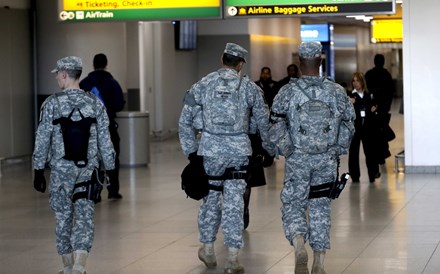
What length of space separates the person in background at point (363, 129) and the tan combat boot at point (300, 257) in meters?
7.15

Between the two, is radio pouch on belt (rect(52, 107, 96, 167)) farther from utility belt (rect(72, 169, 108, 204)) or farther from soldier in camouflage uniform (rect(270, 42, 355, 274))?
soldier in camouflage uniform (rect(270, 42, 355, 274))

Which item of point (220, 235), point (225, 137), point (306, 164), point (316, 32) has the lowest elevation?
point (220, 235)

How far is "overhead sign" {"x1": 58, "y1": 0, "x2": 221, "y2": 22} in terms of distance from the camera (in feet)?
45.2

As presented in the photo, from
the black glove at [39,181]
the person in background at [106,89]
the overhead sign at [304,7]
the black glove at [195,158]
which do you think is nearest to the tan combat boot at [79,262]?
the black glove at [39,181]

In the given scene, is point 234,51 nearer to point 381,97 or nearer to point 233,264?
point 233,264

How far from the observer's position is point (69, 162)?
8141mm

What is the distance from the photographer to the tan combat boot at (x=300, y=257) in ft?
26.5

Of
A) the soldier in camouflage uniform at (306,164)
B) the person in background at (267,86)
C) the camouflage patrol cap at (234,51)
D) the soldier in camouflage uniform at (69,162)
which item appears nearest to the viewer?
the soldier in camouflage uniform at (69,162)

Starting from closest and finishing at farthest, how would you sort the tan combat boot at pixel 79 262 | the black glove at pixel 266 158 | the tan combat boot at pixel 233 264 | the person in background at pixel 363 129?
the tan combat boot at pixel 79 262 → the tan combat boot at pixel 233 264 → the black glove at pixel 266 158 → the person in background at pixel 363 129

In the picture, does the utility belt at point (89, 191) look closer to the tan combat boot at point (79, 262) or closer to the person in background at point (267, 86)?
the tan combat boot at point (79, 262)

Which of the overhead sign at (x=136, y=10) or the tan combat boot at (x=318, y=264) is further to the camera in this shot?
the overhead sign at (x=136, y=10)

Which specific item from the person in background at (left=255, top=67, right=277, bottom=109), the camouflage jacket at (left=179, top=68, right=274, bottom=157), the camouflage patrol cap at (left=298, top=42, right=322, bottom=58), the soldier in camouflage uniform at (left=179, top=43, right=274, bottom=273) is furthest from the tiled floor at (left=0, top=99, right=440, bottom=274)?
the person in background at (left=255, top=67, right=277, bottom=109)

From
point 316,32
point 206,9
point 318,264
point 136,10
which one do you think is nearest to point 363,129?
point 206,9

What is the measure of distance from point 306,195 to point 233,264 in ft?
2.63
